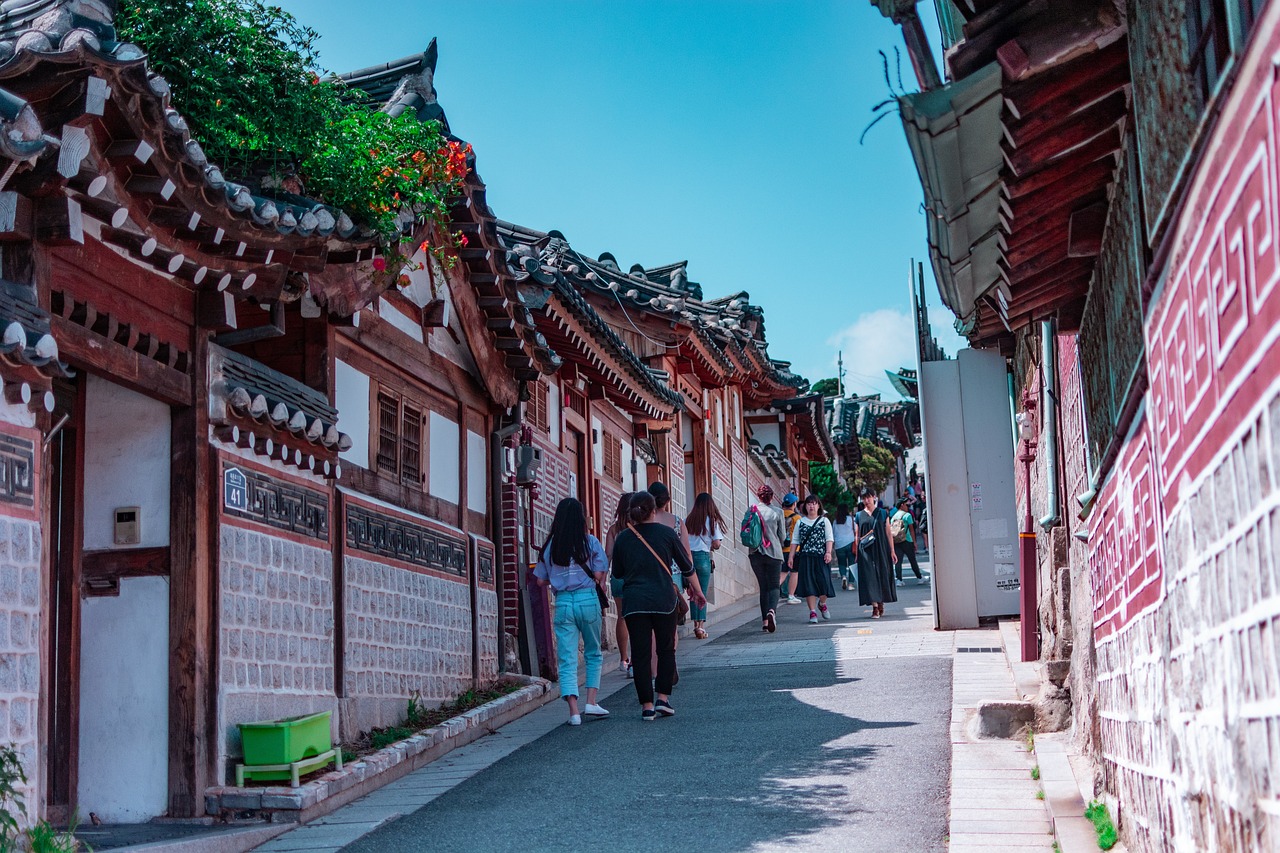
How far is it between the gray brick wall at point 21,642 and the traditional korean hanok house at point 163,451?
14 millimetres

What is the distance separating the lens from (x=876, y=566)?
61.7 ft

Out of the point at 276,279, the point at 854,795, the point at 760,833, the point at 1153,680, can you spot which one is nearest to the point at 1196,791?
the point at 1153,680

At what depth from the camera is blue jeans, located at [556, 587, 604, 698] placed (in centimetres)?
1054

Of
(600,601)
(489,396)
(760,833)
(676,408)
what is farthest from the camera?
(676,408)

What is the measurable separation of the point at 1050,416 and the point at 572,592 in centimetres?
385

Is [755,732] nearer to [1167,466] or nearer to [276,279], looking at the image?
[276,279]

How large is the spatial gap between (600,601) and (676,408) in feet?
30.4

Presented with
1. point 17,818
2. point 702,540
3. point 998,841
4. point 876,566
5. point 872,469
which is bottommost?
point 998,841

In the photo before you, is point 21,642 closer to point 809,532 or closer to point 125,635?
point 125,635

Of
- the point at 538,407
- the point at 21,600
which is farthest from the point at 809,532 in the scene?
the point at 21,600

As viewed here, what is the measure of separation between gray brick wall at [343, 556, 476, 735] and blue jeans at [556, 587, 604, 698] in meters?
1.12

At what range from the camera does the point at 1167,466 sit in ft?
13.1

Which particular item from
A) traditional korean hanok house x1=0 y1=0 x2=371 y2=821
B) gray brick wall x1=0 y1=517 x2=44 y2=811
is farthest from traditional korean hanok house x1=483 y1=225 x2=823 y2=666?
gray brick wall x1=0 y1=517 x2=44 y2=811

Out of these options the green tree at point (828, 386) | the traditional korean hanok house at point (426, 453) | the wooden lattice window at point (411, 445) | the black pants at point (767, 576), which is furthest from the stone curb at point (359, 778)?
the green tree at point (828, 386)
